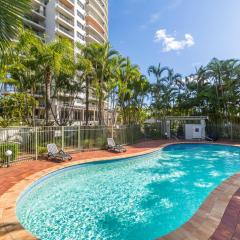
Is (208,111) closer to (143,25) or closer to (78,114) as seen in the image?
(143,25)

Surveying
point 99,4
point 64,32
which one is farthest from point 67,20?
point 99,4

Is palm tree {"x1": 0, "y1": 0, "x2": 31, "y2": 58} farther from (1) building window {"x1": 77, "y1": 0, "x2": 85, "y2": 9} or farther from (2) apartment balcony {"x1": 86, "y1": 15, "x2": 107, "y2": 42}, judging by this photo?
(2) apartment balcony {"x1": 86, "y1": 15, "x2": 107, "y2": 42}

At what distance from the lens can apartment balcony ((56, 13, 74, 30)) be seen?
3875 centimetres

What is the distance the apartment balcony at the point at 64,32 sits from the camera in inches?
1508

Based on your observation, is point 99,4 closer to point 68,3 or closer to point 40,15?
point 68,3

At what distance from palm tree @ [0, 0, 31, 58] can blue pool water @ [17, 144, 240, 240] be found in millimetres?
4483

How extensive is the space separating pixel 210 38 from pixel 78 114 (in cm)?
2801

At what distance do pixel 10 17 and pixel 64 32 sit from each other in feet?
137

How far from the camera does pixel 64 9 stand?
130 ft

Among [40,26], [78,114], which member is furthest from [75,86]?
[40,26]

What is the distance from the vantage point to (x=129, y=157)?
1353 cm

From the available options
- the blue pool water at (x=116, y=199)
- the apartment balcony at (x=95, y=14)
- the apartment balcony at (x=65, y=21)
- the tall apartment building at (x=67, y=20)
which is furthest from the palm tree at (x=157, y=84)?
the apartment balcony at (x=95, y=14)

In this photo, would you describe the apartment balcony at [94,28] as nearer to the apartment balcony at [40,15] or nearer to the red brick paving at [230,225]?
the apartment balcony at [40,15]

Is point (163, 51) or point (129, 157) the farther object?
point (163, 51)
